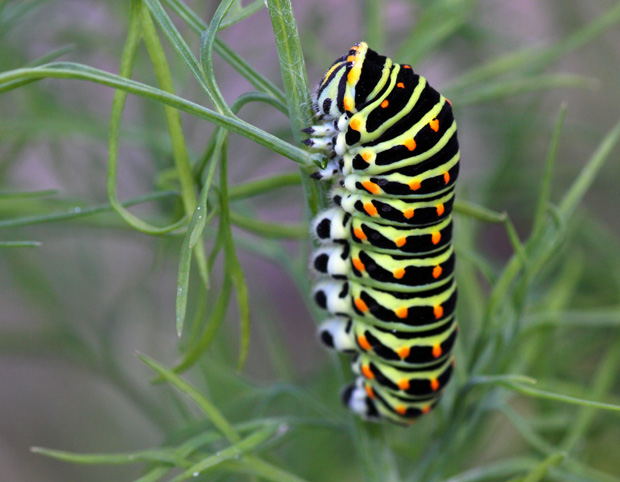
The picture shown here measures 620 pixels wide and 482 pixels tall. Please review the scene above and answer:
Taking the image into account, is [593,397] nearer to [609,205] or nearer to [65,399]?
[609,205]

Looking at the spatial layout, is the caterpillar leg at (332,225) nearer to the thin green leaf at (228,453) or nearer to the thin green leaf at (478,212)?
the thin green leaf at (478,212)

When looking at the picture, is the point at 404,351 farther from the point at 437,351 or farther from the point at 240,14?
the point at 240,14

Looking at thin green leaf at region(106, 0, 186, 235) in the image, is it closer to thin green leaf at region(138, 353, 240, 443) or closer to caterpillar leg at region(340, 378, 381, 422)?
thin green leaf at region(138, 353, 240, 443)

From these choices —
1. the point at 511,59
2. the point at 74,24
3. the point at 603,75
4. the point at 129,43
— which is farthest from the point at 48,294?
the point at 603,75

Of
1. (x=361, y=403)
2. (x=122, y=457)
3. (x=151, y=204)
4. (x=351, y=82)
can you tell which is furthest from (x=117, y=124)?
(x=151, y=204)

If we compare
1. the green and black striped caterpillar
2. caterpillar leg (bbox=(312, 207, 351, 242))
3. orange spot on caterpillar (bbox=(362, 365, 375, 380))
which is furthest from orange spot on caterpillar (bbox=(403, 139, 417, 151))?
orange spot on caterpillar (bbox=(362, 365, 375, 380))

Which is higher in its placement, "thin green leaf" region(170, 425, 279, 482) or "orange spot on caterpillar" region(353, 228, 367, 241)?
"orange spot on caterpillar" region(353, 228, 367, 241)
